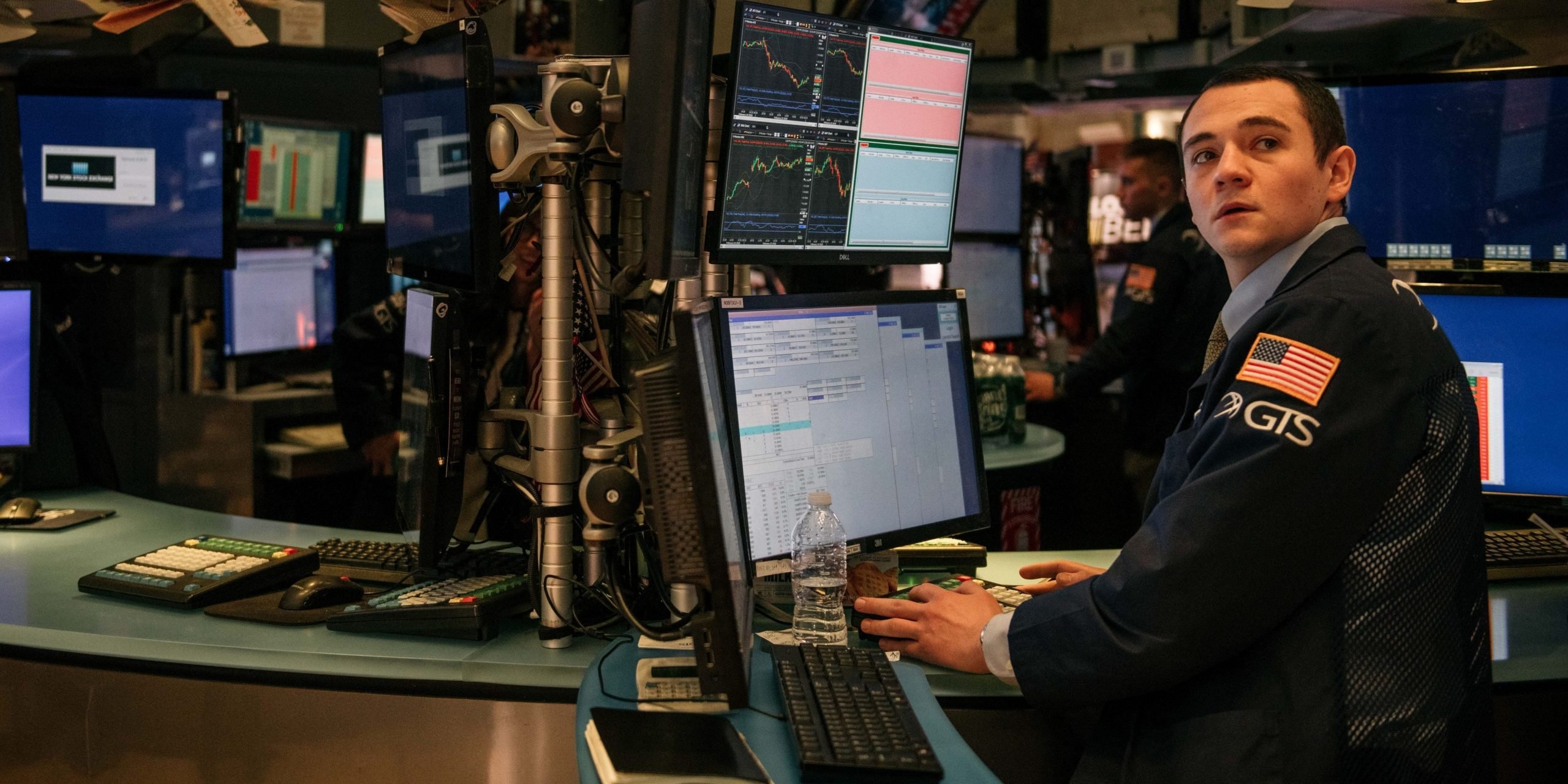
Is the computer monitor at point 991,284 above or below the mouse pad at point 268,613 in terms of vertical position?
above

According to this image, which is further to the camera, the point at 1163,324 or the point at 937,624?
the point at 1163,324

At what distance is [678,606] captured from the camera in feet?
5.65

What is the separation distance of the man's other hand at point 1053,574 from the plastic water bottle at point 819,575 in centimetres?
36

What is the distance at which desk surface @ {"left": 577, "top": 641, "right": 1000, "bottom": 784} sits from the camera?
48.3 inches

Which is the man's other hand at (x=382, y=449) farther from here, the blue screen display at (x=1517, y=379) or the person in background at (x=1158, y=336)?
the blue screen display at (x=1517, y=379)

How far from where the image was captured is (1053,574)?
6.54 feet

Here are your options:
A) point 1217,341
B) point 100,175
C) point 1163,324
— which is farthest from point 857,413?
point 100,175

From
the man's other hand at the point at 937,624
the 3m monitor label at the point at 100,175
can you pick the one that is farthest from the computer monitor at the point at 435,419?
the 3m monitor label at the point at 100,175

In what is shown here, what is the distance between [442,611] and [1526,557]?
1.87 m

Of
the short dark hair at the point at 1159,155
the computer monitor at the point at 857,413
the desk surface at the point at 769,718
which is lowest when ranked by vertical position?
the desk surface at the point at 769,718

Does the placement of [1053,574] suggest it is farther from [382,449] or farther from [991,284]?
[991,284]

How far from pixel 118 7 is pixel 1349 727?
103 inches

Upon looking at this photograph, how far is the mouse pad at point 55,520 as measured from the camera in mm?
2465

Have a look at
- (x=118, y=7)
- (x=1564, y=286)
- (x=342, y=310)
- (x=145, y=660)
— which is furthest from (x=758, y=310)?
(x=342, y=310)
